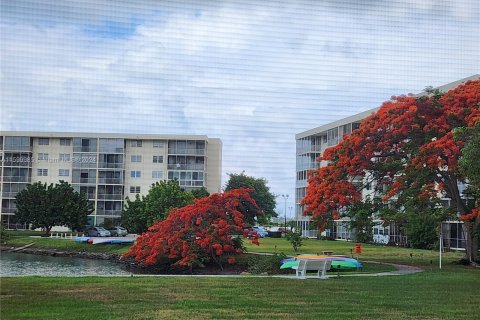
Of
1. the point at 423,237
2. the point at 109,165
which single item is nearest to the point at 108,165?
the point at 109,165

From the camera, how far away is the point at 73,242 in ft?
55.0

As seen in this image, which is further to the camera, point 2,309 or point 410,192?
point 410,192

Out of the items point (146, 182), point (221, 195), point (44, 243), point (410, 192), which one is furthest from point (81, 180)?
point (410, 192)

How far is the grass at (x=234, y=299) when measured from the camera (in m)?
3.50

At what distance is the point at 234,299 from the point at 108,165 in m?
21.3

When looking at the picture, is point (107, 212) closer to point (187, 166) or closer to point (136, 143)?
point (136, 143)

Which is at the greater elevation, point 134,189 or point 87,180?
point 87,180

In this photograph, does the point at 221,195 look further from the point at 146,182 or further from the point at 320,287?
the point at 146,182

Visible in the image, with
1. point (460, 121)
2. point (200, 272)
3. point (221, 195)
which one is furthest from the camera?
point (221, 195)

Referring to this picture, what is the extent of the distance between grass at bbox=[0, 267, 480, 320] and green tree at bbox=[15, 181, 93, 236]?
15018 millimetres

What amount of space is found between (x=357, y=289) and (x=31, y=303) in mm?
2632

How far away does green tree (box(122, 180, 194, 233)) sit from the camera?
16094mm

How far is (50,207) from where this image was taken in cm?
1958

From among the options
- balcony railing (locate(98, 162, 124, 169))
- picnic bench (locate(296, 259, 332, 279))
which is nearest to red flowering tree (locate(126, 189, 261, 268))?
picnic bench (locate(296, 259, 332, 279))
